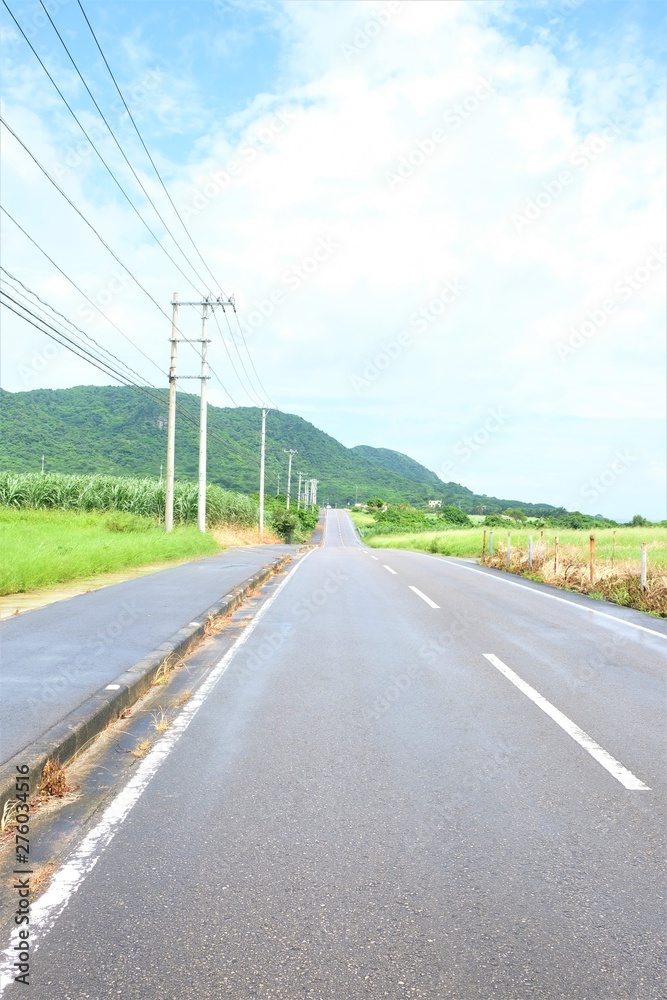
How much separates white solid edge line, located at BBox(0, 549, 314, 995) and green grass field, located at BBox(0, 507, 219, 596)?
28.1 ft

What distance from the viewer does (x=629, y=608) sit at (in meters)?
13.1

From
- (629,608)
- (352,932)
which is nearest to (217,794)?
(352,932)

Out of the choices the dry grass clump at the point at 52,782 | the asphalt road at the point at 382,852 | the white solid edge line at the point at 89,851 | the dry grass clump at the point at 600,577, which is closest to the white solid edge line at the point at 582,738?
the asphalt road at the point at 382,852

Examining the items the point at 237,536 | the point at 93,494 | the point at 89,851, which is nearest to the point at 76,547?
the point at 89,851

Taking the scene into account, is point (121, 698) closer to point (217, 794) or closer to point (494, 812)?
point (217, 794)

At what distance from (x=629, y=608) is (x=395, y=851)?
36.9ft

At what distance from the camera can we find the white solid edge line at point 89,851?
100 inches

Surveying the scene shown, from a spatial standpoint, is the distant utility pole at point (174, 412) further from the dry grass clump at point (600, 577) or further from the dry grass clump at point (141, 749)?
the dry grass clump at point (141, 749)

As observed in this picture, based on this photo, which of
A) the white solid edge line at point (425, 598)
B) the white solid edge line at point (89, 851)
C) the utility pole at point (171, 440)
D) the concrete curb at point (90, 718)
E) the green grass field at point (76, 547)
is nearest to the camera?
the white solid edge line at point (89, 851)

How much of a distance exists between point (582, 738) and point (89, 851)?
3.34 m

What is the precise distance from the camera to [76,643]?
754cm

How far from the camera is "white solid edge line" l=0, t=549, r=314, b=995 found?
254cm

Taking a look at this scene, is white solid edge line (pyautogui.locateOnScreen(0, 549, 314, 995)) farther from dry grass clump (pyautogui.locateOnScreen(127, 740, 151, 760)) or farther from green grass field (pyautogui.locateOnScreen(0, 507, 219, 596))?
green grass field (pyautogui.locateOnScreen(0, 507, 219, 596))

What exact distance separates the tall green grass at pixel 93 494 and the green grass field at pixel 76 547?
4.06 feet
